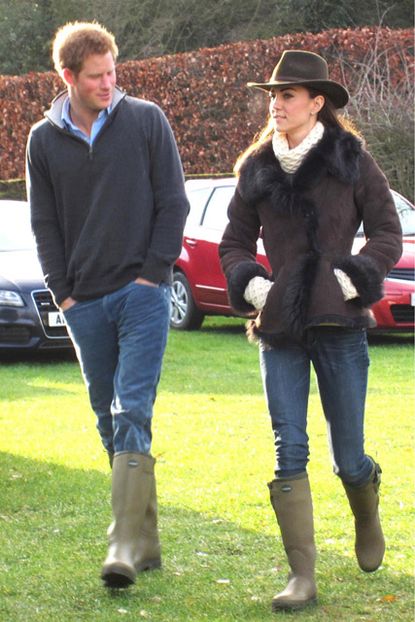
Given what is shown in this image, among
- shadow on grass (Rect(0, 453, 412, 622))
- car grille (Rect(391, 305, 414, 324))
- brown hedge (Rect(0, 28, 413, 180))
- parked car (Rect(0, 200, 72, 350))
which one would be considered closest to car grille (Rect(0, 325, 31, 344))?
parked car (Rect(0, 200, 72, 350))

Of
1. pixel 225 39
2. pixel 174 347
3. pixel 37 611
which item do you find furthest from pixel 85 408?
pixel 225 39

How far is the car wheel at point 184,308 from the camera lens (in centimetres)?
1745

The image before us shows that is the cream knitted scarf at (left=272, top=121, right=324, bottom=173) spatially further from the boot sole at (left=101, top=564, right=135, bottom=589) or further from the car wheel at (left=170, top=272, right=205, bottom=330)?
the car wheel at (left=170, top=272, right=205, bottom=330)

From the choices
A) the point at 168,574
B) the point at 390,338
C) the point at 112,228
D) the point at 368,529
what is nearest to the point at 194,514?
the point at 168,574

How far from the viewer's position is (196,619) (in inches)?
206

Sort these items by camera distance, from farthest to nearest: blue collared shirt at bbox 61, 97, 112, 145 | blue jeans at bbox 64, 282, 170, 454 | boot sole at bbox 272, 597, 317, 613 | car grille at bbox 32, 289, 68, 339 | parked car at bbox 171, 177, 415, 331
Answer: parked car at bbox 171, 177, 415, 331 < car grille at bbox 32, 289, 68, 339 < blue collared shirt at bbox 61, 97, 112, 145 < blue jeans at bbox 64, 282, 170, 454 < boot sole at bbox 272, 597, 317, 613

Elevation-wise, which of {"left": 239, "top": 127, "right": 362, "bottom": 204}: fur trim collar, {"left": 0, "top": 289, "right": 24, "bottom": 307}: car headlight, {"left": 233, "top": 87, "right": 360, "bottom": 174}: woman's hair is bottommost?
{"left": 0, "top": 289, "right": 24, "bottom": 307}: car headlight

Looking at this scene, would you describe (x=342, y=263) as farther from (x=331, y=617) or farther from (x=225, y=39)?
(x=225, y=39)

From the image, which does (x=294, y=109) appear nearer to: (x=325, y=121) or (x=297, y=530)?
(x=325, y=121)

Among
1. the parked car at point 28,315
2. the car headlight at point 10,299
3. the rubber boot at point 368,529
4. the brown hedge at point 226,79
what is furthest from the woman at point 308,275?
the brown hedge at point 226,79

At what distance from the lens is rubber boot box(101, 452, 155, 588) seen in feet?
17.7

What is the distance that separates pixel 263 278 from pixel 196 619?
1.33 metres

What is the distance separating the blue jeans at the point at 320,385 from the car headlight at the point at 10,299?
9.07 metres

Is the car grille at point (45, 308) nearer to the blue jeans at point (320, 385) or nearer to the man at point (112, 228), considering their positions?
the man at point (112, 228)
